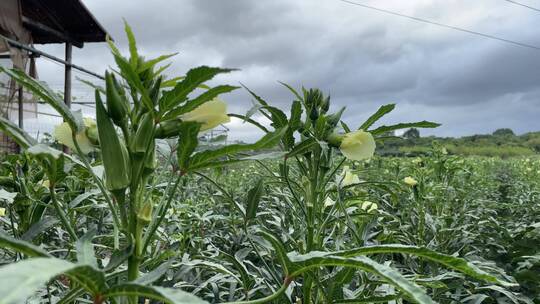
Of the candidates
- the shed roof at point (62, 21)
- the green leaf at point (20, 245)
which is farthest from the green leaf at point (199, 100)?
the shed roof at point (62, 21)

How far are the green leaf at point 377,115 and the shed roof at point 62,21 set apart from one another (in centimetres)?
696

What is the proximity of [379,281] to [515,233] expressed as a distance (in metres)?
1.58

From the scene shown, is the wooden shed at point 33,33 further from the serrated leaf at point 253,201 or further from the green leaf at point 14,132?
the green leaf at point 14,132

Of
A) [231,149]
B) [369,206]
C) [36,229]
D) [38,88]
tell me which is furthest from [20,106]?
[231,149]

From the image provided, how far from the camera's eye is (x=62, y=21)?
7051 mm

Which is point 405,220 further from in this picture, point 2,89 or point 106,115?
point 2,89

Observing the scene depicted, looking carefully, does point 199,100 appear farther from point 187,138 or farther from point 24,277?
point 24,277

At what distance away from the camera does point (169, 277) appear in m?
1.44

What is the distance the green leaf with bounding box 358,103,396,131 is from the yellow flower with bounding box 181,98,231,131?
46cm

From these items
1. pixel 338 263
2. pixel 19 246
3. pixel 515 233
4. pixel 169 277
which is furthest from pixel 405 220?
pixel 19 246

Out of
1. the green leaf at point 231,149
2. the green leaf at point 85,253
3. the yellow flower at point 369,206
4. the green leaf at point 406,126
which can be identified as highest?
the green leaf at point 406,126

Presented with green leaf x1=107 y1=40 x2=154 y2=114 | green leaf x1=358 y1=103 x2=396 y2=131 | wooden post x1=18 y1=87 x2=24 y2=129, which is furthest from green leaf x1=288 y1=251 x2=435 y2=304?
wooden post x1=18 y1=87 x2=24 y2=129

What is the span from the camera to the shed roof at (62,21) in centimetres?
683

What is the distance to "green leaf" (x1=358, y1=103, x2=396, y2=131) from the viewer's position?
0.99 metres
